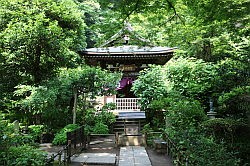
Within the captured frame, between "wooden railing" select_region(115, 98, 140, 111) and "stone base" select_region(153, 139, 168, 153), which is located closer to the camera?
"stone base" select_region(153, 139, 168, 153)

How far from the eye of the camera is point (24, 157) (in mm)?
4504

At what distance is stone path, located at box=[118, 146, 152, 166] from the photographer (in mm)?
7906

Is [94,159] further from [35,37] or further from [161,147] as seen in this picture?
[35,37]

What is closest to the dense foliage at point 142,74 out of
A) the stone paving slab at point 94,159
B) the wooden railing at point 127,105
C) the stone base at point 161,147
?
the stone base at point 161,147

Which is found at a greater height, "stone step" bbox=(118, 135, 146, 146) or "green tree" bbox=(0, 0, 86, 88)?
"green tree" bbox=(0, 0, 86, 88)

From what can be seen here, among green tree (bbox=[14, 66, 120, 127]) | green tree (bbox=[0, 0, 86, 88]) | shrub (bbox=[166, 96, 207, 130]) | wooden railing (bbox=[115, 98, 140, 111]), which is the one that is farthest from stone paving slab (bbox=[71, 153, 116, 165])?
wooden railing (bbox=[115, 98, 140, 111])

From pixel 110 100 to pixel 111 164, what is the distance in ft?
33.7

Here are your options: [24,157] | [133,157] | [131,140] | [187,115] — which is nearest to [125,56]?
[131,140]

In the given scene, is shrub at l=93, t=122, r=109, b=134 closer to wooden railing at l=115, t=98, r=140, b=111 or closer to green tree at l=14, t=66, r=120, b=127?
green tree at l=14, t=66, r=120, b=127

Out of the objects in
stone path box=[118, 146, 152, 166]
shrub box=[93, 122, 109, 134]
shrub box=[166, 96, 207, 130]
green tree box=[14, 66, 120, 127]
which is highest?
green tree box=[14, 66, 120, 127]

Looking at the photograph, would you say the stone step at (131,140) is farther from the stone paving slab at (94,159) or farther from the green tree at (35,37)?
the green tree at (35,37)

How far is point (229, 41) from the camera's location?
12.7 metres

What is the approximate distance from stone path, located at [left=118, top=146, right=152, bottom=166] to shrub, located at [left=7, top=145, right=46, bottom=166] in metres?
3.63

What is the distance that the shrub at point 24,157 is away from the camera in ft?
14.3
